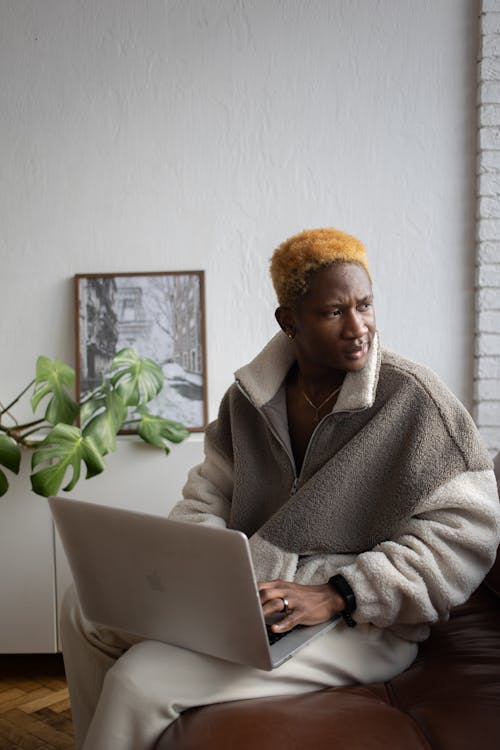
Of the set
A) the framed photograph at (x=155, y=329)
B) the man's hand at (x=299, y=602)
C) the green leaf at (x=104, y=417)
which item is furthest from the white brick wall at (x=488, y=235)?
the man's hand at (x=299, y=602)

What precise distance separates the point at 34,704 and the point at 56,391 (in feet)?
3.08

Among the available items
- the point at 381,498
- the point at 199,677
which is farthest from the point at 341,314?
the point at 199,677

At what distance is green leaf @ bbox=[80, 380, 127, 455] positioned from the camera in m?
2.53

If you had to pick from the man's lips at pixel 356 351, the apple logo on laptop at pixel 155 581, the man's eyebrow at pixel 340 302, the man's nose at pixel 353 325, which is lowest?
the apple logo on laptop at pixel 155 581

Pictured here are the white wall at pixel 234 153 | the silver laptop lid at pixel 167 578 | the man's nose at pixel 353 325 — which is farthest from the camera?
the white wall at pixel 234 153

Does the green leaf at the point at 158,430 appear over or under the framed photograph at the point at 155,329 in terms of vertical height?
under

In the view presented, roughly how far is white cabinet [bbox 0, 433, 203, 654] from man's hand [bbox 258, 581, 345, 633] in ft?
3.88

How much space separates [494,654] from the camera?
162 cm

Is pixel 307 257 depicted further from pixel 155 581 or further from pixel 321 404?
pixel 155 581

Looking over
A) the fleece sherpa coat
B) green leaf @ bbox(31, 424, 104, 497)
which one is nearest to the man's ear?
the fleece sherpa coat

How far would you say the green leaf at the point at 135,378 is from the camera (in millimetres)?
2607

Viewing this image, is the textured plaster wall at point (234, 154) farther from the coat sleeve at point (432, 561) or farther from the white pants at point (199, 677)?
the white pants at point (199, 677)

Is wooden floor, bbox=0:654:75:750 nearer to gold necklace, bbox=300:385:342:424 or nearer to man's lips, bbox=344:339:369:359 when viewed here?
gold necklace, bbox=300:385:342:424

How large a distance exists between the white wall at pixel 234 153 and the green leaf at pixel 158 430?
0.25 meters
